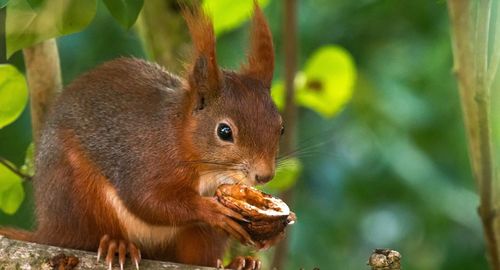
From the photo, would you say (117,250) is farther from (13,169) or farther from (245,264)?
(13,169)

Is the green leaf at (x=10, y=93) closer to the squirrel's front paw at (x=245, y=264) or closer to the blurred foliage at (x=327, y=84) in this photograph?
the squirrel's front paw at (x=245, y=264)

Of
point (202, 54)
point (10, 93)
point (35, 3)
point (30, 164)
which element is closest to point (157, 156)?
point (202, 54)

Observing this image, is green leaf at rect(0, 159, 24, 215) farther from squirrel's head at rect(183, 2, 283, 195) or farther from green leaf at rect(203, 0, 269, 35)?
green leaf at rect(203, 0, 269, 35)

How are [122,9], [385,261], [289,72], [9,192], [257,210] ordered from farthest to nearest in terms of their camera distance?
[289,72] < [9,192] < [257,210] < [122,9] < [385,261]

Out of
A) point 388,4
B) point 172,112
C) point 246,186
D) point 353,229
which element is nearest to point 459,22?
point 246,186

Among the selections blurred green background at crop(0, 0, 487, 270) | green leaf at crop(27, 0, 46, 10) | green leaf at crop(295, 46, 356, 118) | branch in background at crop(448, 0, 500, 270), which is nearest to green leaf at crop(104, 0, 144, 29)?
green leaf at crop(27, 0, 46, 10)

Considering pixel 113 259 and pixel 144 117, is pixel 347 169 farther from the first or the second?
pixel 113 259

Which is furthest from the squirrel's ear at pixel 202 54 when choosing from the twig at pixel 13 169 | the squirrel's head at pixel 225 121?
the twig at pixel 13 169
